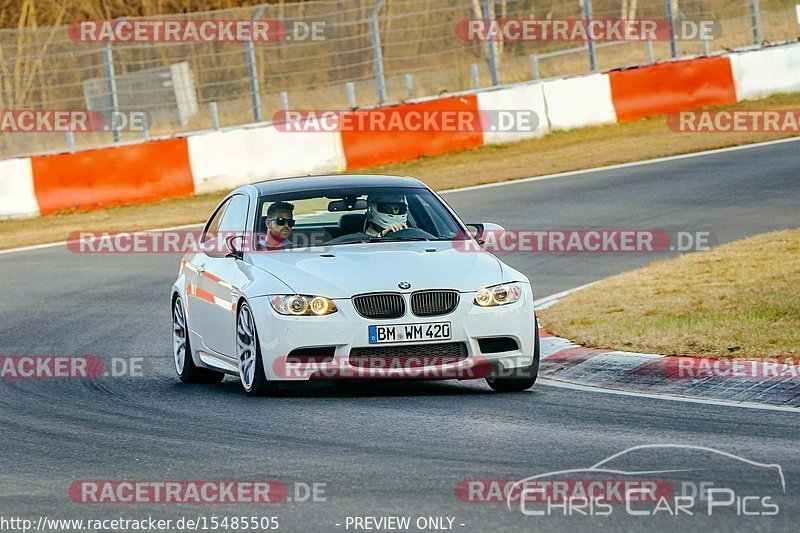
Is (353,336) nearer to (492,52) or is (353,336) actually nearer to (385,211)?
(385,211)

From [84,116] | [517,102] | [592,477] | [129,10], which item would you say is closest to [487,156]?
[517,102]

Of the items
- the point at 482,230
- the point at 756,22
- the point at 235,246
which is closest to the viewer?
the point at 235,246

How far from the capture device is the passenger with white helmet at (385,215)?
35.0 feet

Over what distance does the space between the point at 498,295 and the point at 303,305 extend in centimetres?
123

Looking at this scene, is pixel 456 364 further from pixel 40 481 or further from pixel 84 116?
pixel 84 116

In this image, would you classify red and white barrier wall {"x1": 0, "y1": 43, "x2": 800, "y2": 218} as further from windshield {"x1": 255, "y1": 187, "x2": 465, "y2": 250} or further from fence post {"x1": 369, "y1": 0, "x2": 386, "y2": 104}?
windshield {"x1": 255, "y1": 187, "x2": 465, "y2": 250}

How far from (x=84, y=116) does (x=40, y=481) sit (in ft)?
60.7

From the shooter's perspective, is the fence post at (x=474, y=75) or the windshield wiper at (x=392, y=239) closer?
the windshield wiper at (x=392, y=239)

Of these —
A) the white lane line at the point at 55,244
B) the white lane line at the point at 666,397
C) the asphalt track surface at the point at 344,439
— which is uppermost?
the asphalt track surface at the point at 344,439

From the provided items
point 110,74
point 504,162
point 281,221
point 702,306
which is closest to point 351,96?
point 504,162

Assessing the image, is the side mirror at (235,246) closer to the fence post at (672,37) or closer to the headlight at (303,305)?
the headlight at (303,305)

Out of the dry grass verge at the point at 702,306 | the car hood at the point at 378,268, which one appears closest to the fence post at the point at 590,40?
the dry grass verge at the point at 702,306

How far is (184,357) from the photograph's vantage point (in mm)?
11359

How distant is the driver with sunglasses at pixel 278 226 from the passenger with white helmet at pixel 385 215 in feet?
1.79
